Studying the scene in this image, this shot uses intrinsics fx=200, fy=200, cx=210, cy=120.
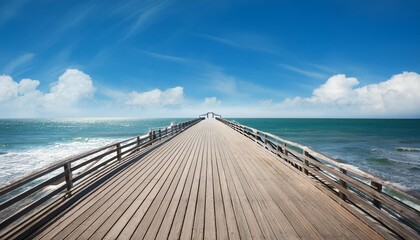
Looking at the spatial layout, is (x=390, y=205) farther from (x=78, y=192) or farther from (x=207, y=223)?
(x=78, y=192)

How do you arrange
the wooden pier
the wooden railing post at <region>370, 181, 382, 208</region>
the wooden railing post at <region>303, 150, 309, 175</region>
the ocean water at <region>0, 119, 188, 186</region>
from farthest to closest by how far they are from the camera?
the ocean water at <region>0, 119, 188, 186</region> < the wooden railing post at <region>303, 150, 309, 175</region> < the wooden railing post at <region>370, 181, 382, 208</region> < the wooden pier

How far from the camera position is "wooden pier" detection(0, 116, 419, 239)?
125 inches

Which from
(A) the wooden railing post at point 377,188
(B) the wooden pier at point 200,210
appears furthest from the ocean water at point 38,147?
(A) the wooden railing post at point 377,188

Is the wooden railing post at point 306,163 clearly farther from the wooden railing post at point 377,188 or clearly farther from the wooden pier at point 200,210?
the wooden railing post at point 377,188

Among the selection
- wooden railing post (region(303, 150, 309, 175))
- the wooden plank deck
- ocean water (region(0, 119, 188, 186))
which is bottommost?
ocean water (region(0, 119, 188, 186))

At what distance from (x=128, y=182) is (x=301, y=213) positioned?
169 inches

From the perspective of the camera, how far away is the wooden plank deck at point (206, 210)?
319 cm

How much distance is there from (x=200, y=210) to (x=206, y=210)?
0.38ft

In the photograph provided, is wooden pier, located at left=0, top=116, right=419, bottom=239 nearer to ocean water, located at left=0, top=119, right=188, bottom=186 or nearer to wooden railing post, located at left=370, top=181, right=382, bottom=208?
wooden railing post, located at left=370, top=181, right=382, bottom=208

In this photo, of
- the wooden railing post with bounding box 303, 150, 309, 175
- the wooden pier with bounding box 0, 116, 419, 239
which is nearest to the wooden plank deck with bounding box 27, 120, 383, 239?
the wooden pier with bounding box 0, 116, 419, 239

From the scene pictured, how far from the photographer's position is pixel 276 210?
3.90 metres

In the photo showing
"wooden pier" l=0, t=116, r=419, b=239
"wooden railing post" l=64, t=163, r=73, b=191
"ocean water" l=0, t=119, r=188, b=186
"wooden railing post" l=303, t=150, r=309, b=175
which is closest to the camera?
"wooden pier" l=0, t=116, r=419, b=239

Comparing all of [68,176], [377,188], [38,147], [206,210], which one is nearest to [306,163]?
[377,188]

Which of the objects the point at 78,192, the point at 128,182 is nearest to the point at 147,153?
the point at 128,182
